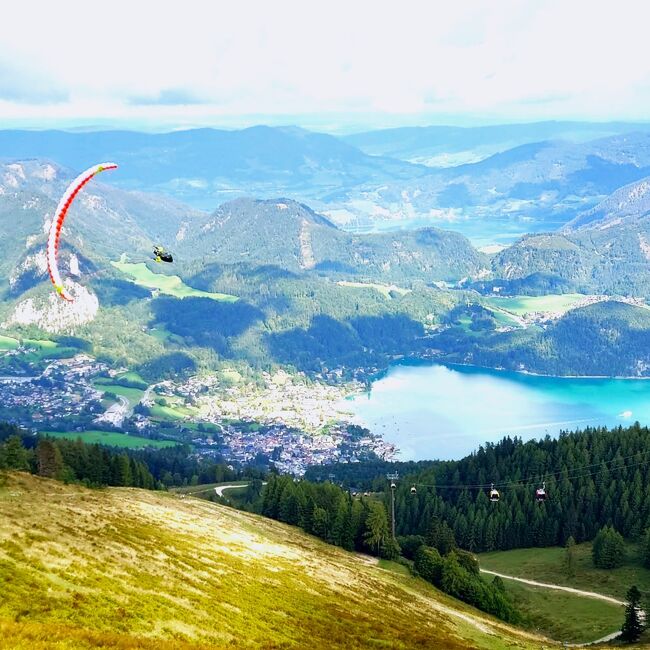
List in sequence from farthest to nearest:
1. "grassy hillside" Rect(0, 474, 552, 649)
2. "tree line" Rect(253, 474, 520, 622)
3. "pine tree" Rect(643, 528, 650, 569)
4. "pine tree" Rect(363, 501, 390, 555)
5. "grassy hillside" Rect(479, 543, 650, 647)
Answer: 1. "pine tree" Rect(643, 528, 650, 569)
2. "pine tree" Rect(363, 501, 390, 555)
3. "tree line" Rect(253, 474, 520, 622)
4. "grassy hillside" Rect(479, 543, 650, 647)
5. "grassy hillside" Rect(0, 474, 552, 649)

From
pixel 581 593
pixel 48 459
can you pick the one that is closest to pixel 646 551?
pixel 581 593

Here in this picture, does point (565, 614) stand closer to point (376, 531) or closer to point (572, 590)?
point (572, 590)

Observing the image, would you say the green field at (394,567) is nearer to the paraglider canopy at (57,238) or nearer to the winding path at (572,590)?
the winding path at (572,590)

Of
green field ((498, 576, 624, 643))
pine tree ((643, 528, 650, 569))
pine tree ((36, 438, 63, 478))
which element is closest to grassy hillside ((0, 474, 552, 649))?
green field ((498, 576, 624, 643))

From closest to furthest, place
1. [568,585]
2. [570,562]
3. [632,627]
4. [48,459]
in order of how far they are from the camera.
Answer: [632,627] → [568,585] → [48,459] → [570,562]

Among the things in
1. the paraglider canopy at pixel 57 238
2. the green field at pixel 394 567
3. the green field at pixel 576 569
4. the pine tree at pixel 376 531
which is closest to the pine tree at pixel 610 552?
the green field at pixel 576 569

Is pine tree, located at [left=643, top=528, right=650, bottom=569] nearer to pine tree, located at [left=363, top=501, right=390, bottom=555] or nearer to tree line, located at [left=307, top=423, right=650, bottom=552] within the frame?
tree line, located at [left=307, top=423, right=650, bottom=552]

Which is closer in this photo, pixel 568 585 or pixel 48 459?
pixel 568 585
